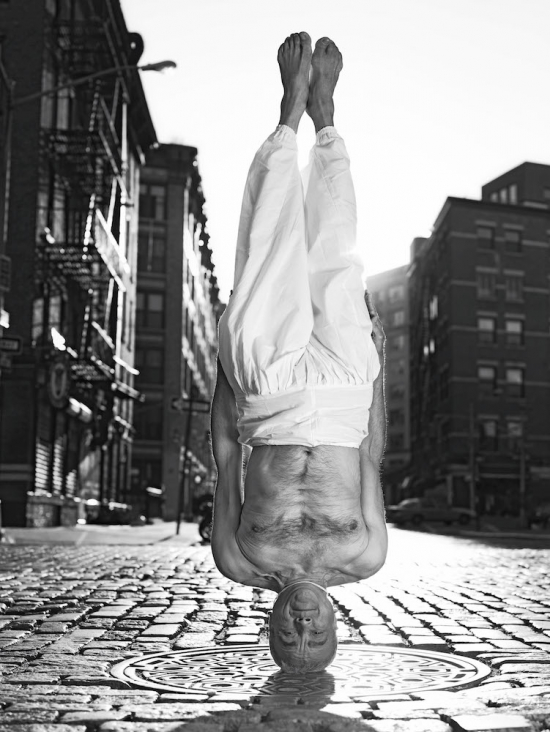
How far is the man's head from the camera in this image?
4.33 meters

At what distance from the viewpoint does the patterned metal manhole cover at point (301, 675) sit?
13.6ft

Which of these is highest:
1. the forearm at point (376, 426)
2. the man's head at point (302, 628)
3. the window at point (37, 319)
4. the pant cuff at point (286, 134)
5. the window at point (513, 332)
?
the window at point (513, 332)

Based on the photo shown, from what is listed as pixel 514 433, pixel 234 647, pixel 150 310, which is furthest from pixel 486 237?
pixel 234 647

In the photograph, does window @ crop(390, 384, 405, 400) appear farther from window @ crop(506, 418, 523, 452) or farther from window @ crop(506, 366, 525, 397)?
window @ crop(506, 418, 523, 452)

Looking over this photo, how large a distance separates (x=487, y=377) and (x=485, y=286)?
6.11 metres

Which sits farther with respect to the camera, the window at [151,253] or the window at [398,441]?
the window at [398,441]

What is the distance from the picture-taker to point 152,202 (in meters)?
62.2

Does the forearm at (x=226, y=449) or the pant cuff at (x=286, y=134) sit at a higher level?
the pant cuff at (x=286, y=134)

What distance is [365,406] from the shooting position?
452cm

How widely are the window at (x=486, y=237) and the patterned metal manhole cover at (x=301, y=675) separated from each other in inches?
2654

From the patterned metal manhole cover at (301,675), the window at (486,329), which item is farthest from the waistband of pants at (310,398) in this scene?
the window at (486,329)

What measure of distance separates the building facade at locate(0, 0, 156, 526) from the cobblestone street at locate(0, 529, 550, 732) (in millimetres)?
14774

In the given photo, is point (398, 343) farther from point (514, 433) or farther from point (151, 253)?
point (151, 253)

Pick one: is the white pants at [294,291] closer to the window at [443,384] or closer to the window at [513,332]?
the window at [443,384]
